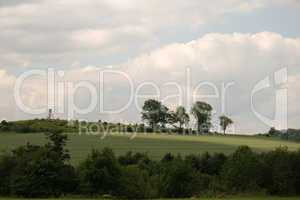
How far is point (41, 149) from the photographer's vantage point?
6141cm

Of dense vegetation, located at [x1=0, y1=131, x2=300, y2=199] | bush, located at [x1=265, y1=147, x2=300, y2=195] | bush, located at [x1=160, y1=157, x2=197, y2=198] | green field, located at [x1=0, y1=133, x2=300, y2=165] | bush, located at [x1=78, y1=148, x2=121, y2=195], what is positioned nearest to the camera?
dense vegetation, located at [x1=0, y1=131, x2=300, y2=199]

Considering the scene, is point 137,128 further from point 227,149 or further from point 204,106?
point 227,149

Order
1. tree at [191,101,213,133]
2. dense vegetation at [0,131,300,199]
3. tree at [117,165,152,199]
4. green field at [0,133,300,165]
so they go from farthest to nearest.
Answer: tree at [191,101,213,133], green field at [0,133,300,165], tree at [117,165,152,199], dense vegetation at [0,131,300,199]

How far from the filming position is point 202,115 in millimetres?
129750

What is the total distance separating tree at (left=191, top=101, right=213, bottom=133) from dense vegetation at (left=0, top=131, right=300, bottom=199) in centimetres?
5294

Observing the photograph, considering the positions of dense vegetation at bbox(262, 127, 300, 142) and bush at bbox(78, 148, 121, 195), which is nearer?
bush at bbox(78, 148, 121, 195)

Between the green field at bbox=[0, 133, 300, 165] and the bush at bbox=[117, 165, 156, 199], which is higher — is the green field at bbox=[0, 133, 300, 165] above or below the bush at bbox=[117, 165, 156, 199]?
above

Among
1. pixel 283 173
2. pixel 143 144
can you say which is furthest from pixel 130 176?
pixel 143 144

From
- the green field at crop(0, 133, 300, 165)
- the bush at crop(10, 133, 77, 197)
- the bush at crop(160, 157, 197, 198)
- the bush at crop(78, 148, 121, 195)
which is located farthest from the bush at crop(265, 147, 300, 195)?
the bush at crop(10, 133, 77, 197)

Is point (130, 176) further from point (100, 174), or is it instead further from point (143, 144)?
point (143, 144)

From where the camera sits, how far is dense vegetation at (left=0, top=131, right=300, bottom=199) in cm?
5909

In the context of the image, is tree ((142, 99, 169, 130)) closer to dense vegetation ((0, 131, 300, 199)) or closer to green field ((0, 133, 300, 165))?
green field ((0, 133, 300, 165))

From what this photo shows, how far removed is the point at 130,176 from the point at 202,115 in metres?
69.8

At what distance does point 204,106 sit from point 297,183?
67.9 m
